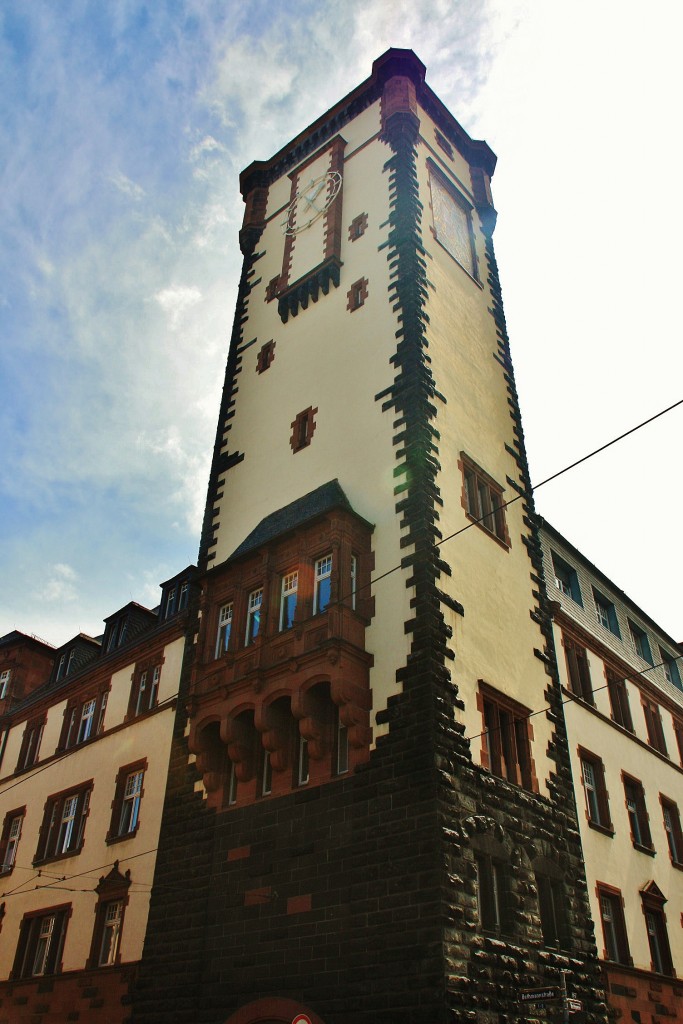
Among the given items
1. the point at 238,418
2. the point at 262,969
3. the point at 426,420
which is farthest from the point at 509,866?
the point at 238,418

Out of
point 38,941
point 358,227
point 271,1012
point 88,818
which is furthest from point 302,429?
point 38,941

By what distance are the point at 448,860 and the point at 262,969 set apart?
4.19 meters

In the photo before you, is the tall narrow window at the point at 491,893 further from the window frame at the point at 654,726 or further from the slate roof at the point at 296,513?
the window frame at the point at 654,726

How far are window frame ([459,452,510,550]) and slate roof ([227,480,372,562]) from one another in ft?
10.1

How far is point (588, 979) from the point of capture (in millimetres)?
17141

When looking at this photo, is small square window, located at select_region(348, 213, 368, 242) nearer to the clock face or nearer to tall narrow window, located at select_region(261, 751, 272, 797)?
the clock face

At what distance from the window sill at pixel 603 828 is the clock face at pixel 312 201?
19.8 meters

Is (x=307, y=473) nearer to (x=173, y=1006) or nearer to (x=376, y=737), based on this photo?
(x=376, y=737)

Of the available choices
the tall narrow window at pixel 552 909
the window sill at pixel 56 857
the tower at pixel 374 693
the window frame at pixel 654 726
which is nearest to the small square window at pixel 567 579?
the window frame at pixel 654 726

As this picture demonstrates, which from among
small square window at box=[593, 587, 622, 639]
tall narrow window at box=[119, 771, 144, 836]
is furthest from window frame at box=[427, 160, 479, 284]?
tall narrow window at box=[119, 771, 144, 836]

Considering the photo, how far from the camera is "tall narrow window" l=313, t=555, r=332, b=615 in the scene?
18.3 metres

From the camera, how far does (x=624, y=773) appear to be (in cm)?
2519

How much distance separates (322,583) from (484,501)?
17.7 ft

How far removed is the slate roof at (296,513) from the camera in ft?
63.0
